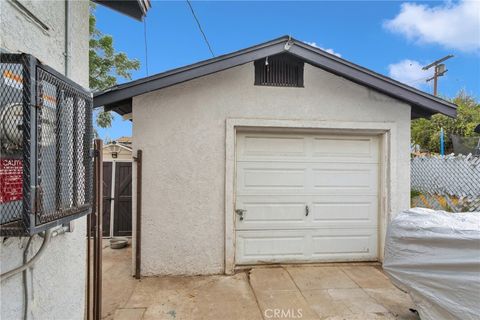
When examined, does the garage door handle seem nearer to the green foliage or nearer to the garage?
the garage

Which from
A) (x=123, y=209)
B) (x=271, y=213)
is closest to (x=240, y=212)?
(x=271, y=213)

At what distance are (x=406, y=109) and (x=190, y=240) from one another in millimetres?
4518

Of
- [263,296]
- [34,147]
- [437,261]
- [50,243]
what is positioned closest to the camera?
[34,147]

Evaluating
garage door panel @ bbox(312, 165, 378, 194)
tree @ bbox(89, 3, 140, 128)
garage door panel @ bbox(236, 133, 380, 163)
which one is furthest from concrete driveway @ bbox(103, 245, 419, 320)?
tree @ bbox(89, 3, 140, 128)

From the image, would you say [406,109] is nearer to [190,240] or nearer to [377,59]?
[190,240]

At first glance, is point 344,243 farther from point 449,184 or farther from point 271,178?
point 449,184

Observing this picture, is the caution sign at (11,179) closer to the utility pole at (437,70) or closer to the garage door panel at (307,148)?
the garage door panel at (307,148)

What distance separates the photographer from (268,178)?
18.0ft

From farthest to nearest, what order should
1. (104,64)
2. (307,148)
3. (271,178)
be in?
1. (104,64)
2. (307,148)
3. (271,178)

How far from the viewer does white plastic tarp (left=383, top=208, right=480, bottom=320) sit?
280 cm

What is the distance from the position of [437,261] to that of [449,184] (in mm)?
4586

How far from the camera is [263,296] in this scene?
4.28 meters

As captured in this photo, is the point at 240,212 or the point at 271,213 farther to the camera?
the point at 271,213

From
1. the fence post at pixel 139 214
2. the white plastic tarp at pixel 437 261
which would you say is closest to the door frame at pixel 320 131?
the fence post at pixel 139 214
